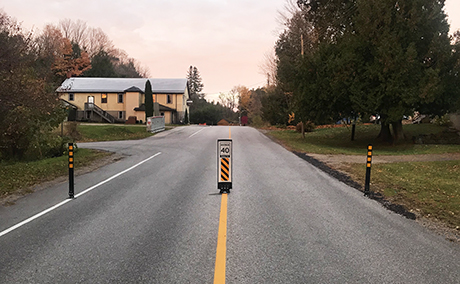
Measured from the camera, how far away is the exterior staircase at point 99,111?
5831cm

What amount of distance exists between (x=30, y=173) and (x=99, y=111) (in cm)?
4904

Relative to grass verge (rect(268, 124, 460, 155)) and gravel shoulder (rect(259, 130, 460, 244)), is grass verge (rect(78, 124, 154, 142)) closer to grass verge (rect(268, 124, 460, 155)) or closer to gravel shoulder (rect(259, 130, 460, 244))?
grass verge (rect(268, 124, 460, 155))

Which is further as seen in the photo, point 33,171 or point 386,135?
point 386,135

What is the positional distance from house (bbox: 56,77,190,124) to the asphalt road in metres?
51.1

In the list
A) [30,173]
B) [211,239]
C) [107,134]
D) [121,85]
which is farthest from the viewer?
[121,85]

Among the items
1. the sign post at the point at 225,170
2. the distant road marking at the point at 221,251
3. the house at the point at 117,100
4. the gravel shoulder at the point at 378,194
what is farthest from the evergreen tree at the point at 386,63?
the house at the point at 117,100

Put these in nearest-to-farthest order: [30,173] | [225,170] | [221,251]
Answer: [221,251] < [225,170] < [30,173]

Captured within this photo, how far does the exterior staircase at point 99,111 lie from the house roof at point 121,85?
3.14m

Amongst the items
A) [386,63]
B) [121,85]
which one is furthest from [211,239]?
[121,85]

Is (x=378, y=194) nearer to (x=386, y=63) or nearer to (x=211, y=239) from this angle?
(x=211, y=239)

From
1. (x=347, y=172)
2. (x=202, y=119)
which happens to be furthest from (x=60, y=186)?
(x=202, y=119)

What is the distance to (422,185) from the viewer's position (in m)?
10.6

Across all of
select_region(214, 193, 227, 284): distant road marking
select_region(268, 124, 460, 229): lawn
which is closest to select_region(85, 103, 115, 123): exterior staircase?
select_region(268, 124, 460, 229): lawn

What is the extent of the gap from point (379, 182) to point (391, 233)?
5390 mm
